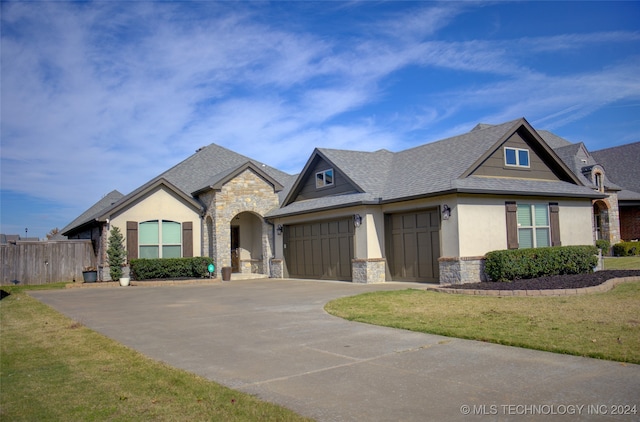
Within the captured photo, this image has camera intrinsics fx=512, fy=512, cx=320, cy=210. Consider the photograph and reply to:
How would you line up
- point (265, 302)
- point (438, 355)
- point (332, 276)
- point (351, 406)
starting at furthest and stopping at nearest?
point (332, 276) < point (265, 302) < point (438, 355) < point (351, 406)

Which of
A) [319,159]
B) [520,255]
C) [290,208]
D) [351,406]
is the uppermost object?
[319,159]

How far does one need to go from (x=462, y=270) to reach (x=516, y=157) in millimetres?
5546

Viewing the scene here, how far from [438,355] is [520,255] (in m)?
10.0

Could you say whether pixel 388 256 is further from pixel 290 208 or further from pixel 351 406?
pixel 351 406

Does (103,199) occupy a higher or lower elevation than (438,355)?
higher

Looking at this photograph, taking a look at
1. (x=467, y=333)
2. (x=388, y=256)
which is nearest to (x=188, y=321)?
(x=467, y=333)

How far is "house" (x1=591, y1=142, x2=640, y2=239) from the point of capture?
3322 cm

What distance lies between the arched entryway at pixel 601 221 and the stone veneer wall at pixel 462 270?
19.2 m

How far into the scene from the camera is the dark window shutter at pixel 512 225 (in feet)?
56.6

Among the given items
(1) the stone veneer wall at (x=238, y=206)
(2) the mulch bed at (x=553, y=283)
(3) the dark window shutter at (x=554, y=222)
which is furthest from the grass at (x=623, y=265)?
(1) the stone veneer wall at (x=238, y=206)

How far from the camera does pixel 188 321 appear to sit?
10758 millimetres

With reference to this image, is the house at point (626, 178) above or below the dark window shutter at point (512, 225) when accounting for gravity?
above

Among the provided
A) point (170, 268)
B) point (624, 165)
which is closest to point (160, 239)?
point (170, 268)

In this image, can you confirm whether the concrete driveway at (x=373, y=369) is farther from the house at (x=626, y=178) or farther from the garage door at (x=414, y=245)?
the house at (x=626, y=178)
